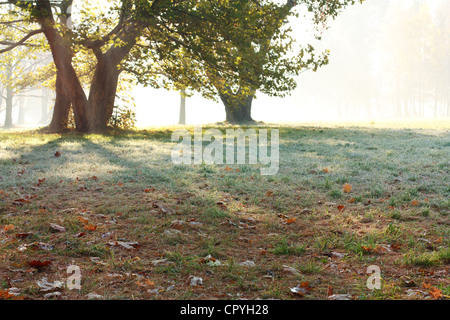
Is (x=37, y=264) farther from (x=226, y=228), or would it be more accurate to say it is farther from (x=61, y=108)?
(x=61, y=108)

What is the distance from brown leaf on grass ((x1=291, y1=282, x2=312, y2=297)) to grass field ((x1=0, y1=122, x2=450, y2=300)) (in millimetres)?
17

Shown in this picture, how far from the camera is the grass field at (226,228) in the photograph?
3.04m

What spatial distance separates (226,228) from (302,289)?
1.71 meters

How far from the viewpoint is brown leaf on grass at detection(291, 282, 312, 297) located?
289cm

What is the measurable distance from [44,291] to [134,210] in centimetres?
226

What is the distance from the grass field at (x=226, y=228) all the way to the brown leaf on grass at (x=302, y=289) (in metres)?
0.02

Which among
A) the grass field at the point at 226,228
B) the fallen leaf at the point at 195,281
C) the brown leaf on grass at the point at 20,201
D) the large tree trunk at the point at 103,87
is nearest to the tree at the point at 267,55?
the large tree trunk at the point at 103,87

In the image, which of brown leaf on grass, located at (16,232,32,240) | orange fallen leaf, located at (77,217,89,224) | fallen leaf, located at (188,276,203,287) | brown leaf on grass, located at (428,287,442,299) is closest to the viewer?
brown leaf on grass, located at (428,287,442,299)

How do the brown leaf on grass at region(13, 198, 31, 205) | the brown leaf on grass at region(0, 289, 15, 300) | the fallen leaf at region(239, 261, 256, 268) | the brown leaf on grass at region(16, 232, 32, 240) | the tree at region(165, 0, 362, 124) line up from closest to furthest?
the brown leaf on grass at region(0, 289, 15, 300) < the fallen leaf at region(239, 261, 256, 268) < the brown leaf on grass at region(16, 232, 32, 240) < the brown leaf on grass at region(13, 198, 31, 205) < the tree at region(165, 0, 362, 124)

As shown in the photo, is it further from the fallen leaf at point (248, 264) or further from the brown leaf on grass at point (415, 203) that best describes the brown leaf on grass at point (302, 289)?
the brown leaf on grass at point (415, 203)

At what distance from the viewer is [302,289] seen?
2.95 meters

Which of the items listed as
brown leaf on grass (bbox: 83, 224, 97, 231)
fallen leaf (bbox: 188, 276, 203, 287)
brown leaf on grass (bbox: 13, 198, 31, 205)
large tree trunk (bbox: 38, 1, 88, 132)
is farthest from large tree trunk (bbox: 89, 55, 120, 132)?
fallen leaf (bbox: 188, 276, 203, 287)

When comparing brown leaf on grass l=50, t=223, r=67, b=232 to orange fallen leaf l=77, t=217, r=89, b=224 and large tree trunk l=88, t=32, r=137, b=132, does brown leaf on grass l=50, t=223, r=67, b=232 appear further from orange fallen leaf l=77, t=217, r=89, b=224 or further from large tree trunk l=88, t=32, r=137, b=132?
large tree trunk l=88, t=32, r=137, b=132
